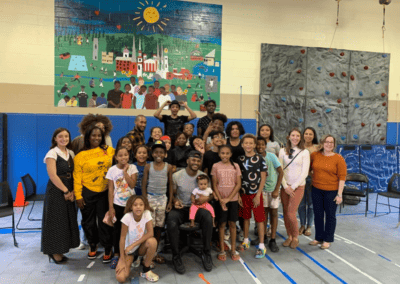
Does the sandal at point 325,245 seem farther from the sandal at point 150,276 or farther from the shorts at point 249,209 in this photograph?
the sandal at point 150,276

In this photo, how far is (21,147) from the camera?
6.07m

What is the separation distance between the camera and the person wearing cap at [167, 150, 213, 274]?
10.3 feet

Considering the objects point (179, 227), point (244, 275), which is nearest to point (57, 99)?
point (179, 227)

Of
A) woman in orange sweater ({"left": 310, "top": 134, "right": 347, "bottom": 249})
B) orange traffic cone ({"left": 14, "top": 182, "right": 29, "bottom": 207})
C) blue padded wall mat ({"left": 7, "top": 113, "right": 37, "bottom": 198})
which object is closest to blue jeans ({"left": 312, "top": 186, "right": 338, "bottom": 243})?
woman in orange sweater ({"left": 310, "top": 134, "right": 347, "bottom": 249})

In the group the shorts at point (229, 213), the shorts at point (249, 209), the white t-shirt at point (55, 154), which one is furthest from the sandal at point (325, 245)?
the white t-shirt at point (55, 154)

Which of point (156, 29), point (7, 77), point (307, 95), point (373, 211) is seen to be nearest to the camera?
point (373, 211)

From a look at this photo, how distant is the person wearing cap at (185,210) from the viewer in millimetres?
3135

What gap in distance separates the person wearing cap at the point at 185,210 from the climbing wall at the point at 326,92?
4.33 meters

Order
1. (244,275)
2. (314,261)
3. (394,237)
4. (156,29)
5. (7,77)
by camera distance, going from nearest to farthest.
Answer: (244,275) < (314,261) < (394,237) < (7,77) < (156,29)

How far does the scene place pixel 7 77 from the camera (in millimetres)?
6223

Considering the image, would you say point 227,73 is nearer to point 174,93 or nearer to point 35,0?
point 174,93

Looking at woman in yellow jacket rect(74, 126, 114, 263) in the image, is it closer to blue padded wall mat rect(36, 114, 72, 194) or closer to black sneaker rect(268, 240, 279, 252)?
black sneaker rect(268, 240, 279, 252)

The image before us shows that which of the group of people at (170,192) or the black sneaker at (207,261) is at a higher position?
the group of people at (170,192)

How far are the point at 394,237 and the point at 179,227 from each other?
3198mm
